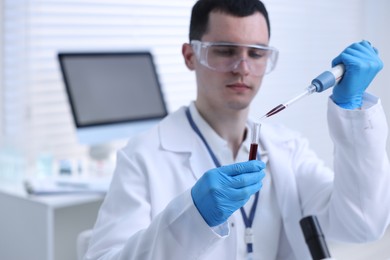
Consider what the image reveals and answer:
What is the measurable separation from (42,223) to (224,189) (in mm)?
1096

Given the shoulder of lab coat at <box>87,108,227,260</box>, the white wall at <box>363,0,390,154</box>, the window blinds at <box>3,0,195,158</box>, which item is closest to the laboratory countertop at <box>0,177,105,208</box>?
the window blinds at <box>3,0,195,158</box>

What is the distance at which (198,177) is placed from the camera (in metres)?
1.50

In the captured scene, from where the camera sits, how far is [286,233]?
1.57 m

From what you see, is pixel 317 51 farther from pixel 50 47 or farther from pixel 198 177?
pixel 50 47

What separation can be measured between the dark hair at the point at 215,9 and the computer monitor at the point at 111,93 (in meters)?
0.90

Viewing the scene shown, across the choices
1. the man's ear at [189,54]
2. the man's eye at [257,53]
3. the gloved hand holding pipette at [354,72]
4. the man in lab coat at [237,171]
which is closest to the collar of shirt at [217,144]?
the man in lab coat at [237,171]

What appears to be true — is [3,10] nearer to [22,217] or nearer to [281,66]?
[22,217]

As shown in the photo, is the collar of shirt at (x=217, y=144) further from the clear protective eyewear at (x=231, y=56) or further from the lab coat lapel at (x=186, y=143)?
the clear protective eyewear at (x=231, y=56)

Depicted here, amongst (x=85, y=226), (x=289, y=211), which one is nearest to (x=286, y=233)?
(x=289, y=211)

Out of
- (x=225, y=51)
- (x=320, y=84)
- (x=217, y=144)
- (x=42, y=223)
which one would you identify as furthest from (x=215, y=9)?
(x=42, y=223)

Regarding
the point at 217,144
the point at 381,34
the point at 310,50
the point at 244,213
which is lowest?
the point at 244,213

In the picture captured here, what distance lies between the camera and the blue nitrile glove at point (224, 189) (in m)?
1.12

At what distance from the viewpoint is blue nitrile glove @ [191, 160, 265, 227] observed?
112 centimetres

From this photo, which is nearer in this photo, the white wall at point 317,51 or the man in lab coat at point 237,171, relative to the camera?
the man in lab coat at point 237,171
